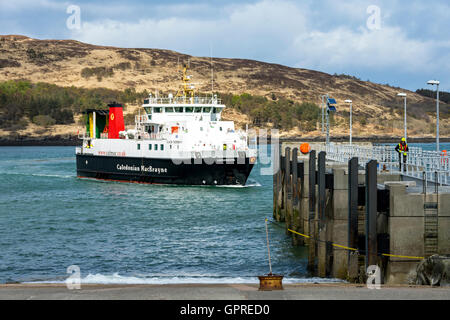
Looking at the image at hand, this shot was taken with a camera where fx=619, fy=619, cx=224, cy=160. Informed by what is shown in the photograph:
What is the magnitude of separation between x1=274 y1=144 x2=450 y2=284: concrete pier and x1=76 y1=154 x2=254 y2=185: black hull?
2261 centimetres

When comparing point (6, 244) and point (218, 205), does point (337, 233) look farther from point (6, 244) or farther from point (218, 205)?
point (218, 205)

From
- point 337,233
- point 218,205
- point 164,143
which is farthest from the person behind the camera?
point 164,143

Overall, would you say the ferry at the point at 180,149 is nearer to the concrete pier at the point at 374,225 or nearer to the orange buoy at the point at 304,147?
the orange buoy at the point at 304,147

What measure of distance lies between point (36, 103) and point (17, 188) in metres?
130

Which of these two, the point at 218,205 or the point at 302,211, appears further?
the point at 218,205

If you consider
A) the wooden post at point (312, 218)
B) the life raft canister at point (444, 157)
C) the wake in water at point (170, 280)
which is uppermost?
the life raft canister at point (444, 157)

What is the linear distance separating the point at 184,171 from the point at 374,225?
29.3m

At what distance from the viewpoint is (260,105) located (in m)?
179

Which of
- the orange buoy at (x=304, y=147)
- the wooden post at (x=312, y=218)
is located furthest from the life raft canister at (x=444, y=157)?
the orange buoy at (x=304, y=147)

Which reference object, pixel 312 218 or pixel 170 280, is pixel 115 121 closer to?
pixel 312 218

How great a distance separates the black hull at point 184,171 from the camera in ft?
140
